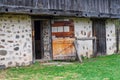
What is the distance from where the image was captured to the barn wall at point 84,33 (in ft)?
56.3

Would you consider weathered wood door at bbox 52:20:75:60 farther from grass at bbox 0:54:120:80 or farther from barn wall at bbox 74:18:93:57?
grass at bbox 0:54:120:80

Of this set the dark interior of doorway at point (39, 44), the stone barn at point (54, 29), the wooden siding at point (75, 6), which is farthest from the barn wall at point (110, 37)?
the dark interior of doorway at point (39, 44)

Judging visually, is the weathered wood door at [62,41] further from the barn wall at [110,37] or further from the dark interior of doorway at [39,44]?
the barn wall at [110,37]

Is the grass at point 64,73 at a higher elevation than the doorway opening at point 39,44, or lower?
lower

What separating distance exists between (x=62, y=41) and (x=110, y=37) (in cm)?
517

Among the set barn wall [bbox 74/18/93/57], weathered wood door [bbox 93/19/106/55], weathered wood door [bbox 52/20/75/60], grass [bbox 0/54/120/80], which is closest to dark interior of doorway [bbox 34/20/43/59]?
weathered wood door [bbox 52/20/75/60]

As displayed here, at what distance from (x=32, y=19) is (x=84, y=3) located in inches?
133

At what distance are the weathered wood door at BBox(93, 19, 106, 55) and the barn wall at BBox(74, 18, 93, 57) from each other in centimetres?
74

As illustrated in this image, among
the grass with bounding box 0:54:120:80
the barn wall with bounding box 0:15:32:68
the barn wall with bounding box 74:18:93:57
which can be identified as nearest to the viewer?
the grass with bounding box 0:54:120:80

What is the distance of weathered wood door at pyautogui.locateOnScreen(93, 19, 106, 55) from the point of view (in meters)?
19.0

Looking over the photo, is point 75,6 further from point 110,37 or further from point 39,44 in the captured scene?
point 110,37

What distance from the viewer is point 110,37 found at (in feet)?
66.3

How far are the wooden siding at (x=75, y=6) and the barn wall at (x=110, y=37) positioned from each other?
987mm

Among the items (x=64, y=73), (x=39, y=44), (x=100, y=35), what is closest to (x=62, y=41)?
(x=39, y=44)
